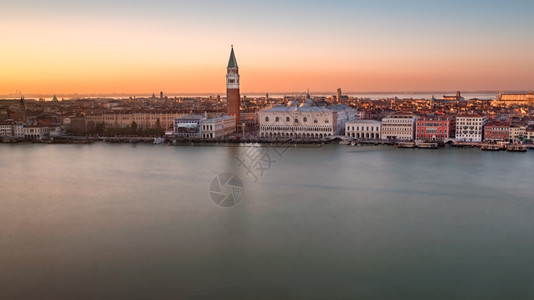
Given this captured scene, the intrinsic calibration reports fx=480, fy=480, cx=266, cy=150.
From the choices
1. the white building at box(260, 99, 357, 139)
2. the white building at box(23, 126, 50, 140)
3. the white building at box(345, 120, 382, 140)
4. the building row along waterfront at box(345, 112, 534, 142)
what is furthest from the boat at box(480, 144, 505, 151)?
the white building at box(23, 126, 50, 140)

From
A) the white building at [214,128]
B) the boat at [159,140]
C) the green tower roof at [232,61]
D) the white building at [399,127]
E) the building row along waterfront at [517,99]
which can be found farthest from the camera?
the building row along waterfront at [517,99]

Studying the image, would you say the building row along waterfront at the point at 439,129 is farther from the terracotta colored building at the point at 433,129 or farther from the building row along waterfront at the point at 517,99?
the building row along waterfront at the point at 517,99

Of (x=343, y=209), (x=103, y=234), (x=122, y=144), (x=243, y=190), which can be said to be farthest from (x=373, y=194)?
(x=122, y=144)

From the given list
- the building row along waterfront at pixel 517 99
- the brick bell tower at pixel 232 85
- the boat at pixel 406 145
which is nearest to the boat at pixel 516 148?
the boat at pixel 406 145

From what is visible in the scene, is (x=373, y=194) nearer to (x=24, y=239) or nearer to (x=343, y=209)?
(x=343, y=209)

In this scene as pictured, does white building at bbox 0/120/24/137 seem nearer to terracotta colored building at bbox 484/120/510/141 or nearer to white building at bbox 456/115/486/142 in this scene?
white building at bbox 456/115/486/142
